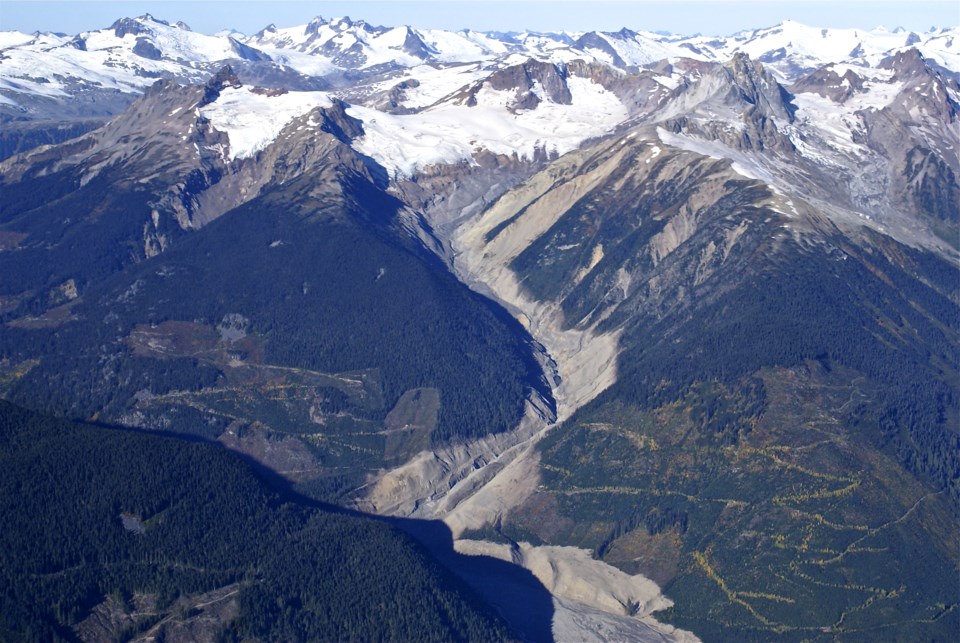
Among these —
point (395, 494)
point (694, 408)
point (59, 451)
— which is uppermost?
point (59, 451)

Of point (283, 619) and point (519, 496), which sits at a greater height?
point (283, 619)

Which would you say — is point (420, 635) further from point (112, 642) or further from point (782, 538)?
point (782, 538)

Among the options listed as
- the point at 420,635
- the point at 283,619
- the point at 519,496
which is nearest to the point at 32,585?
the point at 283,619

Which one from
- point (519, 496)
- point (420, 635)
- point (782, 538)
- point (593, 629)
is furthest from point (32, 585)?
point (782, 538)

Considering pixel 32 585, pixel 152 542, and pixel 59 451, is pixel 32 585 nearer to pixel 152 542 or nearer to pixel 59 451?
pixel 152 542

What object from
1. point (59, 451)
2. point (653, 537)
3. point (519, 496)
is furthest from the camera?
point (519, 496)

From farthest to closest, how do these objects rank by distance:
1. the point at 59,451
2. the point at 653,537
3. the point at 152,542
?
the point at 653,537 < the point at 59,451 < the point at 152,542

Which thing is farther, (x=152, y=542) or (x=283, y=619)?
(x=152, y=542)

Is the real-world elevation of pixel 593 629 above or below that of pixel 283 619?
below

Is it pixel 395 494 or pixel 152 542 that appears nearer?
pixel 152 542
